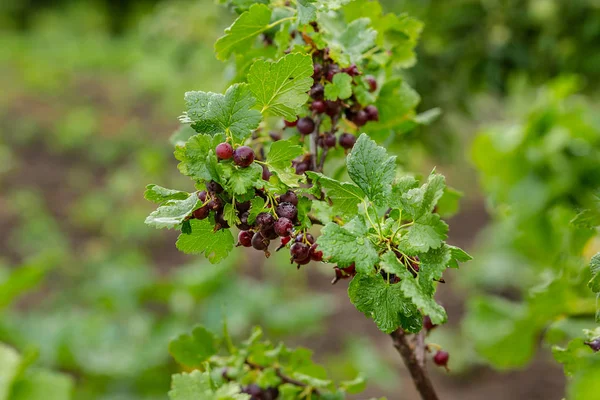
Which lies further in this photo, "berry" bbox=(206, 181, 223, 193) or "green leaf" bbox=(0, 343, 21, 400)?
"green leaf" bbox=(0, 343, 21, 400)

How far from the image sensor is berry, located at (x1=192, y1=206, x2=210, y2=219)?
1.57 ft

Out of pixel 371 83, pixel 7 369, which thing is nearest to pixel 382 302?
pixel 371 83

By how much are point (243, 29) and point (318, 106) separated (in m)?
0.10

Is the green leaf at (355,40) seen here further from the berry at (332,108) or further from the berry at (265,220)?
the berry at (265,220)

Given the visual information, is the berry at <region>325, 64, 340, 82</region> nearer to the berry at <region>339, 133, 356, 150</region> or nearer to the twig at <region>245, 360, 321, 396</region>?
the berry at <region>339, 133, 356, 150</region>

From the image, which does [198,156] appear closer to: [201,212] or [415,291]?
[201,212]

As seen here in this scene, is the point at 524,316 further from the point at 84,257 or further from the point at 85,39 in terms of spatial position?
the point at 85,39

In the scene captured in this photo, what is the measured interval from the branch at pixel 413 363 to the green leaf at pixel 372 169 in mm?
166

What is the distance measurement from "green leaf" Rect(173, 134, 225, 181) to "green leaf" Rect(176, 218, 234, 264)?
0.06m

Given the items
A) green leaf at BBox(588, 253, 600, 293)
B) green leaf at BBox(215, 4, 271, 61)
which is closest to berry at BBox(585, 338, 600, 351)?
green leaf at BBox(588, 253, 600, 293)

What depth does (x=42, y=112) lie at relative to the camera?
4.61m

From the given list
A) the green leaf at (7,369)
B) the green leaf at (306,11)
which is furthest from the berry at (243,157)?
the green leaf at (7,369)

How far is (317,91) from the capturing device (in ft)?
1.93

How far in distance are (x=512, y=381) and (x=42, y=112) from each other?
372 cm
